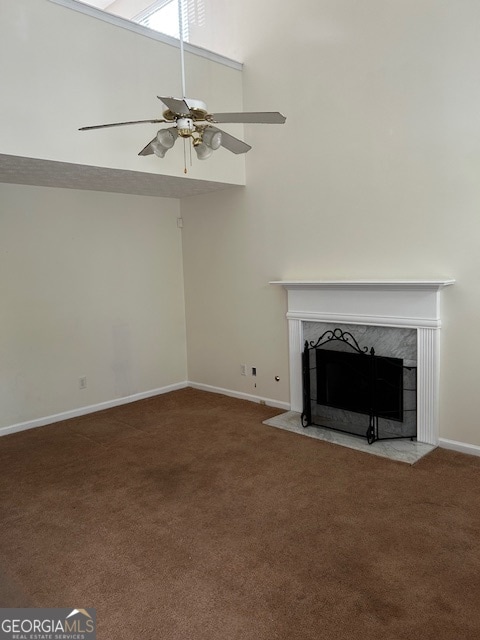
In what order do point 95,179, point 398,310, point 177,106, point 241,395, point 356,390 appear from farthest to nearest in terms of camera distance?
point 241,395, point 95,179, point 356,390, point 398,310, point 177,106

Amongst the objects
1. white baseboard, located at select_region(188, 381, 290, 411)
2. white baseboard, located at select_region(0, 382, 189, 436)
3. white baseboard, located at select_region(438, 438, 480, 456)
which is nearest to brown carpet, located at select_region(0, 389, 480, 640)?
white baseboard, located at select_region(438, 438, 480, 456)

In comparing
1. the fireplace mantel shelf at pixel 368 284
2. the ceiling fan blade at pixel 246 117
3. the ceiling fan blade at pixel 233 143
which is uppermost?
the ceiling fan blade at pixel 246 117

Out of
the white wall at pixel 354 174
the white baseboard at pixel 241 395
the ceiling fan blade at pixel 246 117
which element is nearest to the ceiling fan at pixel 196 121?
the ceiling fan blade at pixel 246 117

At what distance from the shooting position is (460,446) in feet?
12.3

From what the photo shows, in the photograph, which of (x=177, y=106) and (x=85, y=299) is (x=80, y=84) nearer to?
(x=177, y=106)

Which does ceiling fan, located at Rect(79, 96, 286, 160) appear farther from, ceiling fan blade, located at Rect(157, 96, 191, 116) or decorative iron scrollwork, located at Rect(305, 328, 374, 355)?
decorative iron scrollwork, located at Rect(305, 328, 374, 355)

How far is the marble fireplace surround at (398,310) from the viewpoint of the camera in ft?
12.3

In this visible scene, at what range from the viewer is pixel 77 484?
344cm

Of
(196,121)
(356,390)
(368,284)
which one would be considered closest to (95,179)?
(196,121)

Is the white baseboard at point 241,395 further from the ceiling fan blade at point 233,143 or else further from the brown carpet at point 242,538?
the ceiling fan blade at point 233,143

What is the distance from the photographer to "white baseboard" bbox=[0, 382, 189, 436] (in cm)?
460

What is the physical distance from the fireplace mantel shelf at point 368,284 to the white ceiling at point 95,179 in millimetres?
1340

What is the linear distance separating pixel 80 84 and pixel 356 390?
3.44 meters

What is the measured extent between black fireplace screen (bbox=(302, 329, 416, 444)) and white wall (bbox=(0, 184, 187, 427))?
2.09 m
